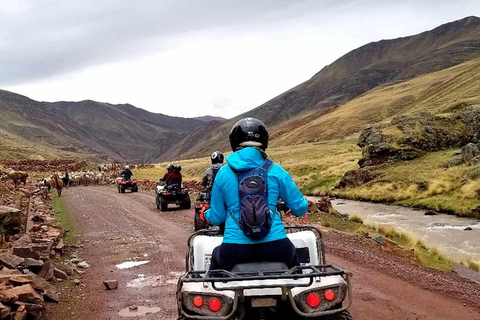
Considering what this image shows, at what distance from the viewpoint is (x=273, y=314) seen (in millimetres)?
4023

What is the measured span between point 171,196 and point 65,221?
173 inches

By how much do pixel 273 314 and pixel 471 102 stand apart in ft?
162

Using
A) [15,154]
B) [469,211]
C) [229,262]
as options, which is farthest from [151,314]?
[15,154]

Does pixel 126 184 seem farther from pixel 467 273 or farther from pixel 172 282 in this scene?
pixel 467 273

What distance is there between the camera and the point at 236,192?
14.6 ft

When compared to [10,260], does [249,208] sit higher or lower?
higher

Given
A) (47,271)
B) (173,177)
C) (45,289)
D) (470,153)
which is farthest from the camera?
(470,153)

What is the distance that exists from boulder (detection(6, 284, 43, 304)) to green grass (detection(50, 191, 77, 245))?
21.7 ft

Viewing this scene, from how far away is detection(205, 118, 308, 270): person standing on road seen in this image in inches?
169

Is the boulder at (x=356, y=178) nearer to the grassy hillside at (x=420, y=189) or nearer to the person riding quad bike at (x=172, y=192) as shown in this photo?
the grassy hillside at (x=420, y=189)

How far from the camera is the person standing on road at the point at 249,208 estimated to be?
169 inches

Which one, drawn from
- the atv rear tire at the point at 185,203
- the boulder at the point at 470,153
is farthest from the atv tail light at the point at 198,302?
the boulder at the point at 470,153

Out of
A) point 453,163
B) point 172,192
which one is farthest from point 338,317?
point 453,163

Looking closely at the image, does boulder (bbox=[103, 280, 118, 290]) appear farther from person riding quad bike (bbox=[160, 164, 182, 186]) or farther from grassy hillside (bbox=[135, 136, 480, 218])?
grassy hillside (bbox=[135, 136, 480, 218])
